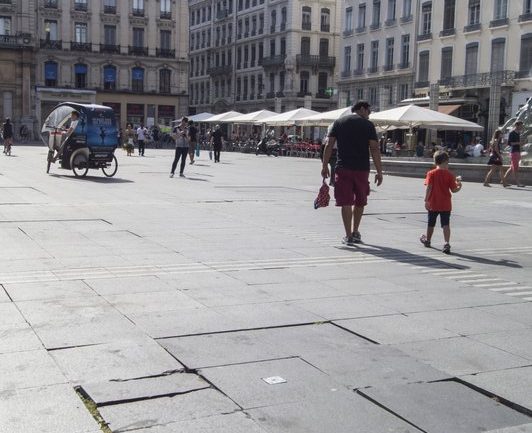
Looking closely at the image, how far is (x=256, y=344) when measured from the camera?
4816 mm

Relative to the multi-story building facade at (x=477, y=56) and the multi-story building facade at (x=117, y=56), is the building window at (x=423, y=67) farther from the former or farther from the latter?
the multi-story building facade at (x=117, y=56)

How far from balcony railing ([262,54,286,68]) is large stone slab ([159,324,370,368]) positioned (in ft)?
224

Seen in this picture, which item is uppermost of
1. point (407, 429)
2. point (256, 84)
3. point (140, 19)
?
point (140, 19)

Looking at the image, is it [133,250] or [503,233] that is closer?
[133,250]

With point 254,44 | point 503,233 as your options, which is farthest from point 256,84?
point 503,233

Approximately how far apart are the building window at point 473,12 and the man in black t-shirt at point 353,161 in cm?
4001

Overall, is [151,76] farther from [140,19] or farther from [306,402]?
[306,402]

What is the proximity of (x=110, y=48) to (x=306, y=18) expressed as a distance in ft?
60.5

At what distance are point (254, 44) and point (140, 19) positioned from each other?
44.1ft

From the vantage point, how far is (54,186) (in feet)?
52.4

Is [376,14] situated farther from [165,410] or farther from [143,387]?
[165,410]

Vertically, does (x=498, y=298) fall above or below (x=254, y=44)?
below

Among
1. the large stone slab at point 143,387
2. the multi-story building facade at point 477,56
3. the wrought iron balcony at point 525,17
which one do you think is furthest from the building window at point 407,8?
the large stone slab at point 143,387

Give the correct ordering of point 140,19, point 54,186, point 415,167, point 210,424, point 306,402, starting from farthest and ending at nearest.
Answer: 1. point 140,19
2. point 415,167
3. point 54,186
4. point 306,402
5. point 210,424
